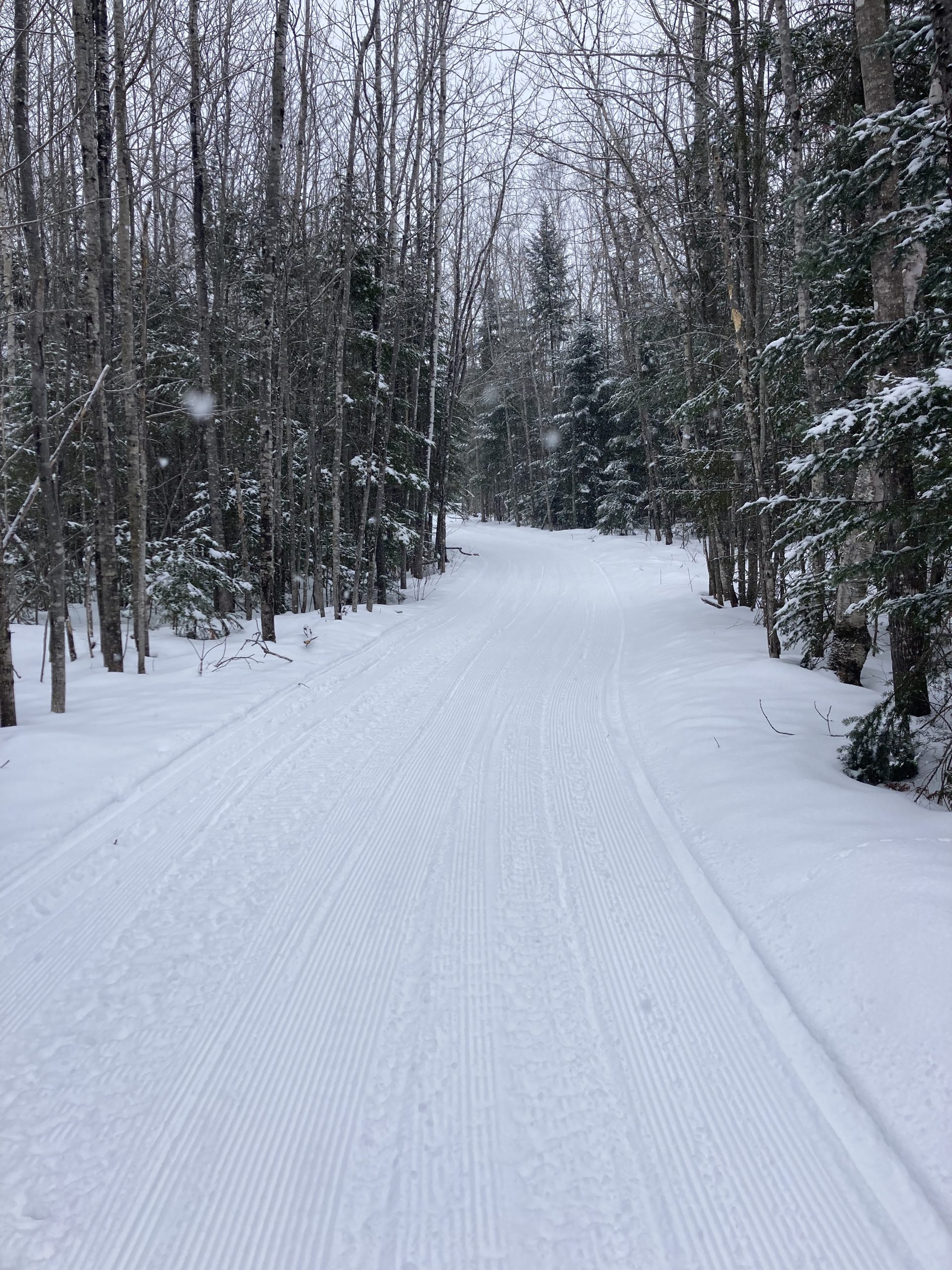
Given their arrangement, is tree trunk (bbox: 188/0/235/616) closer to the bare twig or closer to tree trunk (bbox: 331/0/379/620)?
tree trunk (bbox: 331/0/379/620)

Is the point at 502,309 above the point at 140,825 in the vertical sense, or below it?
above

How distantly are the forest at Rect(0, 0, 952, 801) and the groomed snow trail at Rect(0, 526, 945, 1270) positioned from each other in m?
2.56

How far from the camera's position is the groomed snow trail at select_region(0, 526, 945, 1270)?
1.79 meters

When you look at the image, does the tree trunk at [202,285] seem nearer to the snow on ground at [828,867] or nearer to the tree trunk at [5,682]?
the tree trunk at [5,682]

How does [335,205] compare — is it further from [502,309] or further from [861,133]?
[502,309]

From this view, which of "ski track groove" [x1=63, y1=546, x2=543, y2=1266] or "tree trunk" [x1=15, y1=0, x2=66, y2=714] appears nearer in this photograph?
"ski track groove" [x1=63, y1=546, x2=543, y2=1266]

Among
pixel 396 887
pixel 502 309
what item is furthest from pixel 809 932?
pixel 502 309

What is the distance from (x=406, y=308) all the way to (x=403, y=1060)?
1586cm

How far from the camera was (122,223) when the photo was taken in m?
7.64

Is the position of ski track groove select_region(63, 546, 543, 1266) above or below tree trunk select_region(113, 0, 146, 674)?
below

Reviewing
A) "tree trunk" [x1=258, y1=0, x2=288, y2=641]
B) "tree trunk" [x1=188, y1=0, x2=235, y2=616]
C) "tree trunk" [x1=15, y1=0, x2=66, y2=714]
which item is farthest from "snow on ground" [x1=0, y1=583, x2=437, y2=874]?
"tree trunk" [x1=188, y1=0, x2=235, y2=616]

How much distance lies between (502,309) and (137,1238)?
43169 mm

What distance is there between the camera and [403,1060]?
235 cm

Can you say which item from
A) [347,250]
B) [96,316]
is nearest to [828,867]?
[96,316]
